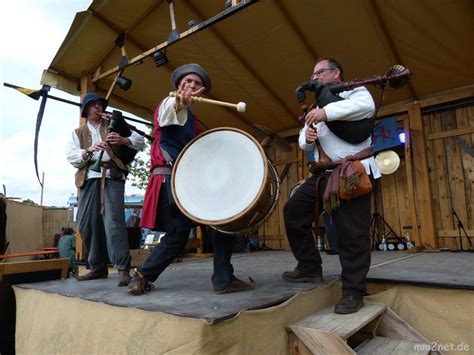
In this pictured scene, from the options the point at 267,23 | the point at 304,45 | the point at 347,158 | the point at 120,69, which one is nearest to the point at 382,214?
the point at 304,45

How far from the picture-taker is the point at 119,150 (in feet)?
8.92

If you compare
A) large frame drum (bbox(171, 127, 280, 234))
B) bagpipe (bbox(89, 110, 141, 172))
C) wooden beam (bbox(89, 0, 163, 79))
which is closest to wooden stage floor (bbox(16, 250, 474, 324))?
large frame drum (bbox(171, 127, 280, 234))

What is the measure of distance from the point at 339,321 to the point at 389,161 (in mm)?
4453

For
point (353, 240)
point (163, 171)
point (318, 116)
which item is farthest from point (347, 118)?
point (163, 171)

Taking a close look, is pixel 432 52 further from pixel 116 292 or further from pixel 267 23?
pixel 116 292

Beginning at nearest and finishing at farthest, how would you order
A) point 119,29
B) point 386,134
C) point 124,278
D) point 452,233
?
1. point 124,278
2. point 119,29
3. point 452,233
4. point 386,134

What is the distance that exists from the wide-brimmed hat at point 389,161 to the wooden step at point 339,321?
3.97 m

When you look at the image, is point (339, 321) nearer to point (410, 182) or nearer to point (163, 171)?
point (163, 171)

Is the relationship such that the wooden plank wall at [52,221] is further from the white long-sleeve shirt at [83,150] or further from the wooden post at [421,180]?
the wooden post at [421,180]

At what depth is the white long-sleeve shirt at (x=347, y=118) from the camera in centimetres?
191

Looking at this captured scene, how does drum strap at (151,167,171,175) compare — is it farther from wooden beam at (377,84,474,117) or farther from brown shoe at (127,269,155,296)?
wooden beam at (377,84,474,117)

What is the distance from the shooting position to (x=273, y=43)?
13.7 ft

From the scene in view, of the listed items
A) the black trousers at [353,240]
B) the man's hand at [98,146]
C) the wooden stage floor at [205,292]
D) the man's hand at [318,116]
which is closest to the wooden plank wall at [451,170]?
the wooden stage floor at [205,292]

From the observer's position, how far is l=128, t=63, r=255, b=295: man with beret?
1971 millimetres
